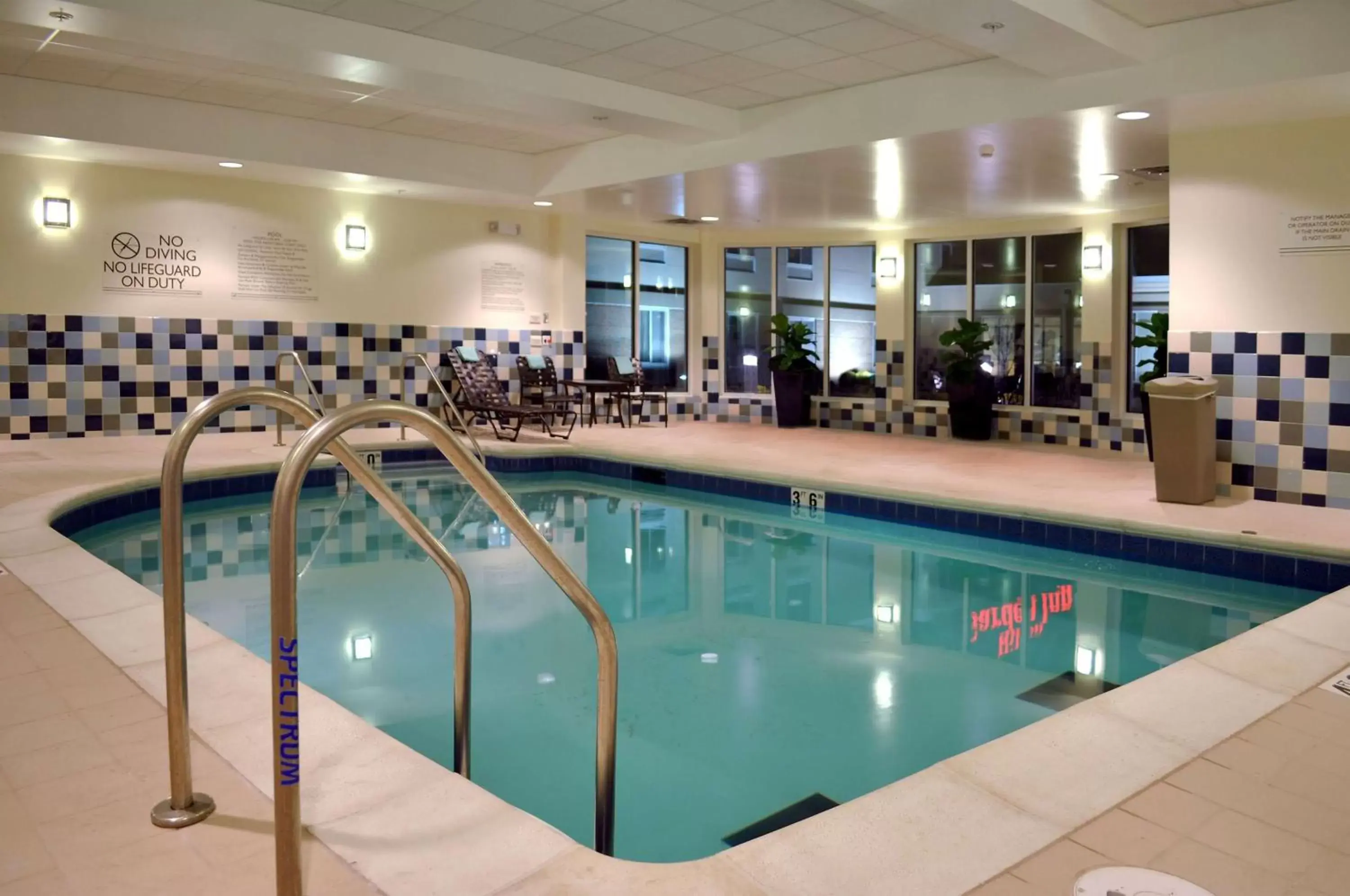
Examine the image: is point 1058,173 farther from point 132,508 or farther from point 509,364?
point 132,508

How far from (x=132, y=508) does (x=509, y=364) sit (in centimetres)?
491

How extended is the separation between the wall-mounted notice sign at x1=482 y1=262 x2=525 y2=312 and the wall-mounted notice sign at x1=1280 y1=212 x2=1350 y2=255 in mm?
7040

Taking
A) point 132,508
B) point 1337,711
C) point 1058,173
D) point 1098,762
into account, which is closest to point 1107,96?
point 1058,173

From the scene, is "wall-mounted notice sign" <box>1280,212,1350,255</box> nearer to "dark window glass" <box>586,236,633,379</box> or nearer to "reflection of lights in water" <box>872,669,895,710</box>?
"reflection of lights in water" <box>872,669,895,710</box>

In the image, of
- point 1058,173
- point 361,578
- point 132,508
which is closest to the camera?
point 361,578

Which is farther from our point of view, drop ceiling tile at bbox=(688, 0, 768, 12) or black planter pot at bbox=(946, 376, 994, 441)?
black planter pot at bbox=(946, 376, 994, 441)

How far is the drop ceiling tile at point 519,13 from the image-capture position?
205 inches

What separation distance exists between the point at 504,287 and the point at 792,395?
3357 millimetres

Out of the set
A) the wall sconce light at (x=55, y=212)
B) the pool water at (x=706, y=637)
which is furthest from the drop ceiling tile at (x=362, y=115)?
the pool water at (x=706, y=637)

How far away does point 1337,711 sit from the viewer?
104 inches

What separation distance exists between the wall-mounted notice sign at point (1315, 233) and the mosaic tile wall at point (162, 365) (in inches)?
284

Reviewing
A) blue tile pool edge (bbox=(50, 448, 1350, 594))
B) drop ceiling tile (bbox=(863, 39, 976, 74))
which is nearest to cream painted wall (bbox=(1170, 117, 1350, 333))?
drop ceiling tile (bbox=(863, 39, 976, 74))

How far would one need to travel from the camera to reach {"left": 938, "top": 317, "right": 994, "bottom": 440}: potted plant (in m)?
10.2

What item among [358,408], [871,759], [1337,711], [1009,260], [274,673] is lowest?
[871,759]
